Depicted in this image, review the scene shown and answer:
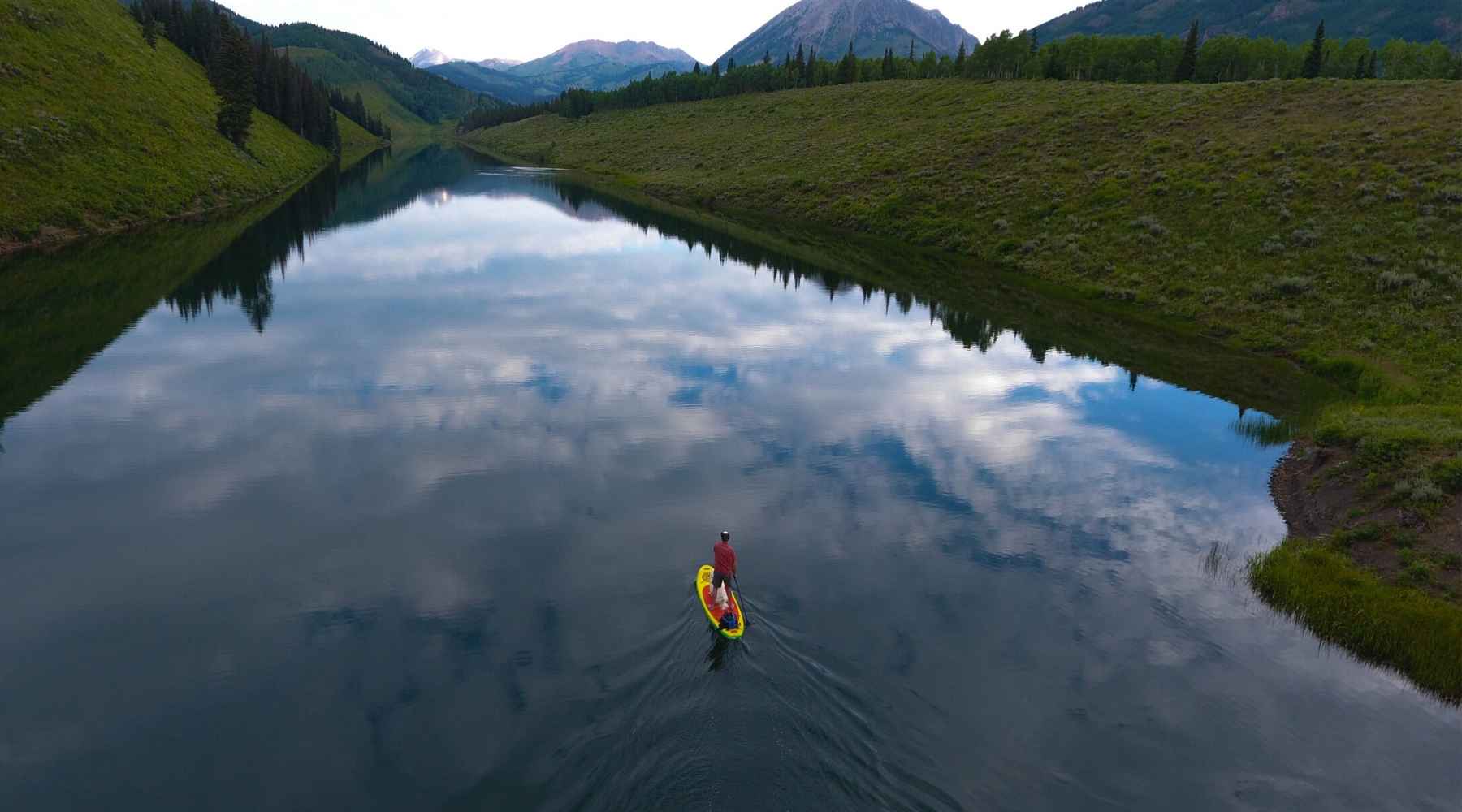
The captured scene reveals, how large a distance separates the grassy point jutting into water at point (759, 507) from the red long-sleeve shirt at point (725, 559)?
1.71 feet

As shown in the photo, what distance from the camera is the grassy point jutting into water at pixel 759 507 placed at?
1232 cm

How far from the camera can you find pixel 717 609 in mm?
15117

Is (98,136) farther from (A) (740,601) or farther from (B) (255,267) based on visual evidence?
(A) (740,601)

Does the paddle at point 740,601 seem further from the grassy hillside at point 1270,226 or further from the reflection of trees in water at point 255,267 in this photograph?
the reflection of trees in water at point 255,267

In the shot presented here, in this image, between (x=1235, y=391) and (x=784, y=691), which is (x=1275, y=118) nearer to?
(x=1235, y=391)

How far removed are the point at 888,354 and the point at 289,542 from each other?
27906mm

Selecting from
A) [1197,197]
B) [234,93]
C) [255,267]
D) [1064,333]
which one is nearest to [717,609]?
[1064,333]

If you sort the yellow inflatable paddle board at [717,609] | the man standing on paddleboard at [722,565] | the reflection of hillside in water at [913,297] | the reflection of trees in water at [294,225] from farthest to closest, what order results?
the reflection of trees in water at [294,225] → the reflection of hillside in water at [913,297] → the man standing on paddleboard at [722,565] → the yellow inflatable paddle board at [717,609]

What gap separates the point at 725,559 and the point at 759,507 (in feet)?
19.7

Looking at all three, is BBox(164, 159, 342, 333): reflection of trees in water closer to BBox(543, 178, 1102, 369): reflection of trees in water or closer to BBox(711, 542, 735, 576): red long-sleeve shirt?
BBox(543, 178, 1102, 369): reflection of trees in water

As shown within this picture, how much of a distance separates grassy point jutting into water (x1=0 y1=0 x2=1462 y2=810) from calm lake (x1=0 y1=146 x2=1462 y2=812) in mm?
118

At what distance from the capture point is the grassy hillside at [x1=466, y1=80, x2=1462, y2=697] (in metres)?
19.5

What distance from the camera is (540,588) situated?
55.5ft

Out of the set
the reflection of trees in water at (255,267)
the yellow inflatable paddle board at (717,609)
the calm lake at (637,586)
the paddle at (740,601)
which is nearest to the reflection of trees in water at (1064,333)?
the calm lake at (637,586)
